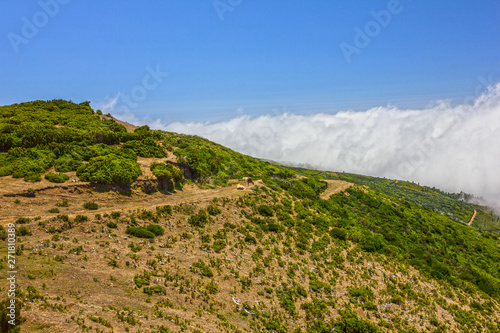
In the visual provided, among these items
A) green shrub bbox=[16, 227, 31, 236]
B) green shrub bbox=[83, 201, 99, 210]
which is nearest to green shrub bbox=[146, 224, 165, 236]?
green shrub bbox=[83, 201, 99, 210]

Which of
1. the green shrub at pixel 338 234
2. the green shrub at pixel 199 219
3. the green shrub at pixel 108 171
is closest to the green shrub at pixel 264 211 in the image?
the green shrub at pixel 199 219

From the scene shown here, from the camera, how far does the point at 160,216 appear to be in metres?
25.8

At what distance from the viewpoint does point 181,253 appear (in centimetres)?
2206

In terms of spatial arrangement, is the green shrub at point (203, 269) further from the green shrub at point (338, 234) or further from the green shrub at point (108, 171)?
the green shrub at point (338, 234)

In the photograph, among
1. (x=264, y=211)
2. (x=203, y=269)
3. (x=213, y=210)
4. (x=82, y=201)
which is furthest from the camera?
(x=264, y=211)

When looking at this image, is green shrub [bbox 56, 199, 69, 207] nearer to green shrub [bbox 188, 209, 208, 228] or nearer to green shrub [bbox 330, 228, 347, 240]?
green shrub [bbox 188, 209, 208, 228]

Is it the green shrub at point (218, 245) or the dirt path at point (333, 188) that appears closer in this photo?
the green shrub at point (218, 245)

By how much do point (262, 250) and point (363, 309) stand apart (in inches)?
435

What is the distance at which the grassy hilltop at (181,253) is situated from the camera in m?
15.4

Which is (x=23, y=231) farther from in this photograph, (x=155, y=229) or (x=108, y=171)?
(x=108, y=171)

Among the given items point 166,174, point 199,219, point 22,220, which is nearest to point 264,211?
point 199,219

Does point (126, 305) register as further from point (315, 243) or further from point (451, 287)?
point (451, 287)

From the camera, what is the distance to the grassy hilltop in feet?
50.4

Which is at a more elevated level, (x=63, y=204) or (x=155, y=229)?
(x=63, y=204)
